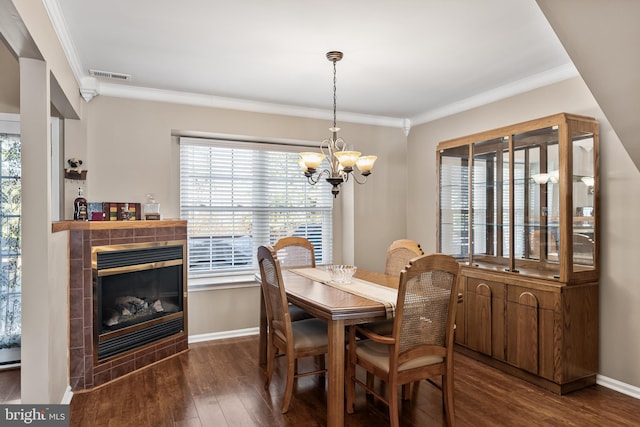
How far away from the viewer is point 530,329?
126 inches

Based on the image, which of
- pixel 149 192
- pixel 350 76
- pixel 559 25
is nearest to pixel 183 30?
pixel 350 76

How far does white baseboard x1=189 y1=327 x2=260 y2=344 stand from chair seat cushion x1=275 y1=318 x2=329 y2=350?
5.15 feet

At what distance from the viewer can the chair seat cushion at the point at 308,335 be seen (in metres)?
2.78

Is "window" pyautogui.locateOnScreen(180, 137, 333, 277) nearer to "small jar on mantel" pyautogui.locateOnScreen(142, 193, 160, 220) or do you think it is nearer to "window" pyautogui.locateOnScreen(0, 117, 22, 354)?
"small jar on mantel" pyautogui.locateOnScreen(142, 193, 160, 220)

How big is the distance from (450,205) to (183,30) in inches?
113

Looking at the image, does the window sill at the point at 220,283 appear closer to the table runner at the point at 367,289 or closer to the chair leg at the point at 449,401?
the table runner at the point at 367,289

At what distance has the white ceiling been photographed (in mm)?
2457

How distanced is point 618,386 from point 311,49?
3.41 m

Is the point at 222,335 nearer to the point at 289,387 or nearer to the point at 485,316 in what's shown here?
the point at 289,387

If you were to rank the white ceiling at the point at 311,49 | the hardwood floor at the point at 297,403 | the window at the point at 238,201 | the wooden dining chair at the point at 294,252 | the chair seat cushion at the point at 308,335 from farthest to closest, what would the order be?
1. the window at the point at 238,201
2. the wooden dining chair at the point at 294,252
3. the chair seat cushion at the point at 308,335
4. the hardwood floor at the point at 297,403
5. the white ceiling at the point at 311,49

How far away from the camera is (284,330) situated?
9.12 feet

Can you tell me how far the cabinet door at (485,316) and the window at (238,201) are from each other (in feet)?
6.63

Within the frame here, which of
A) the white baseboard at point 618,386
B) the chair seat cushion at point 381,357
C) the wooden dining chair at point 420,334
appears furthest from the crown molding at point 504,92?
the chair seat cushion at point 381,357

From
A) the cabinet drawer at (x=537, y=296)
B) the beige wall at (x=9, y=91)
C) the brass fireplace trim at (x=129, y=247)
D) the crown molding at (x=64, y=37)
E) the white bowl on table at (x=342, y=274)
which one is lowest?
the cabinet drawer at (x=537, y=296)
